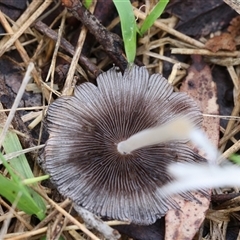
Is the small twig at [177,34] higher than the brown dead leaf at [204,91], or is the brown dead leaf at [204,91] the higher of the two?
the small twig at [177,34]

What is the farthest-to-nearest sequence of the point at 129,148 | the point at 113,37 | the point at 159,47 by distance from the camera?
1. the point at 159,47
2. the point at 113,37
3. the point at 129,148

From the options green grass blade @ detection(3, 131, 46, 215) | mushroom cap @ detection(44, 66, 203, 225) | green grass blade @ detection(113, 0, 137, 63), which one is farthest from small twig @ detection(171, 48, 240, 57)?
green grass blade @ detection(3, 131, 46, 215)

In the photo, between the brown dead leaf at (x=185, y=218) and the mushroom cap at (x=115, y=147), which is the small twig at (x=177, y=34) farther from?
the brown dead leaf at (x=185, y=218)

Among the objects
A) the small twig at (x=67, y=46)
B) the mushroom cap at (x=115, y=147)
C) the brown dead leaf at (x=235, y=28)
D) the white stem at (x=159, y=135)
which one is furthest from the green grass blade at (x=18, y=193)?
the brown dead leaf at (x=235, y=28)

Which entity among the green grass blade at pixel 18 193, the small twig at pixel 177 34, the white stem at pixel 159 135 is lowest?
the green grass blade at pixel 18 193

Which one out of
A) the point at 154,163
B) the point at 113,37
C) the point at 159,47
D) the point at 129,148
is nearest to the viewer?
the point at 129,148

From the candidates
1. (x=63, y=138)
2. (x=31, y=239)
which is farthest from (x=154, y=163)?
(x=31, y=239)

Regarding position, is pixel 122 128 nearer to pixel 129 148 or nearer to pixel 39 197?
pixel 129 148
